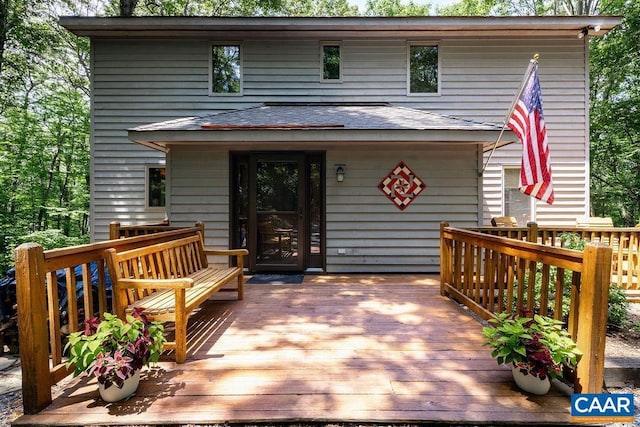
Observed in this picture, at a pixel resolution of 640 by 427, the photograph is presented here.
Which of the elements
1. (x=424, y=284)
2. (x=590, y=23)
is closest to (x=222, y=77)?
(x=424, y=284)

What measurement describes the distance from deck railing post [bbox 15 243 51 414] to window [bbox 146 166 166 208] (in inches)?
225

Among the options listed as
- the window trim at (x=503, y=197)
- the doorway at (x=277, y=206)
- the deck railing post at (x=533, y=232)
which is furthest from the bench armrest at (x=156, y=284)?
the window trim at (x=503, y=197)

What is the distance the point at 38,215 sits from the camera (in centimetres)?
1299

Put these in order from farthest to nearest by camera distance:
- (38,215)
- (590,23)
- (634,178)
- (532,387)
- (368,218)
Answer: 1. (38,215)
2. (634,178)
3. (590,23)
4. (368,218)
5. (532,387)

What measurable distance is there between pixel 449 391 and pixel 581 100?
25.8ft

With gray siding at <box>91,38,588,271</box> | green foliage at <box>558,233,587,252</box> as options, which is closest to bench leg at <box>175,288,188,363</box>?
green foliage at <box>558,233,587,252</box>

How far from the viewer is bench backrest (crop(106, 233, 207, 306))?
8.89 ft

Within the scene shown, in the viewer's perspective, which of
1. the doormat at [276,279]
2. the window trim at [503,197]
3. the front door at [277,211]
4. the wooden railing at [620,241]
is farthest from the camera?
the window trim at [503,197]

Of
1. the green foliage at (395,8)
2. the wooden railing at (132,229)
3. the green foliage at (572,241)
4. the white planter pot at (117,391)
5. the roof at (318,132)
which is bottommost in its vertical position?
the white planter pot at (117,391)

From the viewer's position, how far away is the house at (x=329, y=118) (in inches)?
236

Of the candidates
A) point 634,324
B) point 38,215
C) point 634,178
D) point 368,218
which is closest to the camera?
point 634,324

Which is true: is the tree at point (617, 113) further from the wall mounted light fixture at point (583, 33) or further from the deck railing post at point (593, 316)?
the deck railing post at point (593, 316)

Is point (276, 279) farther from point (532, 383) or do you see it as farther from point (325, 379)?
point (532, 383)

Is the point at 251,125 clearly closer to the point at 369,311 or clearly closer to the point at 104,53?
the point at 369,311
